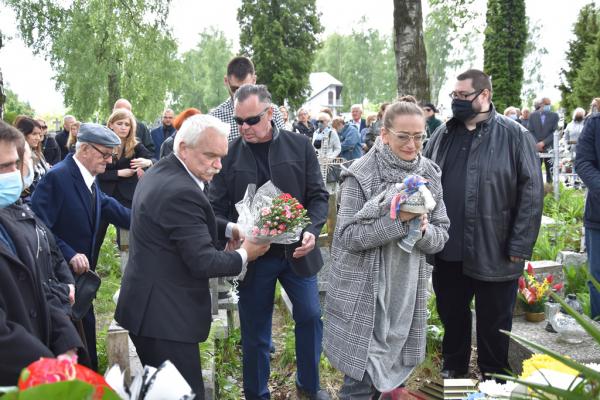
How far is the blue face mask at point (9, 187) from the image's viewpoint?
2178mm

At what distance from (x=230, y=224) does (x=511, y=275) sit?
1.86 metres

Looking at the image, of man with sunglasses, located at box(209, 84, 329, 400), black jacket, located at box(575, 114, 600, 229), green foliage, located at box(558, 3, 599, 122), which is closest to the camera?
man with sunglasses, located at box(209, 84, 329, 400)

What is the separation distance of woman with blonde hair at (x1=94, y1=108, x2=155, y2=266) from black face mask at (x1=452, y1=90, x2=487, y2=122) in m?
3.47

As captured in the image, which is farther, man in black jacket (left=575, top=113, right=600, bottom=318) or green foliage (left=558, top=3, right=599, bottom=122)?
green foliage (left=558, top=3, right=599, bottom=122)

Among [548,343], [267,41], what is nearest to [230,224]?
[548,343]

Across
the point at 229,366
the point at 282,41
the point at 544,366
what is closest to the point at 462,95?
the point at 544,366

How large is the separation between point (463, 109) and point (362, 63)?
71037 mm

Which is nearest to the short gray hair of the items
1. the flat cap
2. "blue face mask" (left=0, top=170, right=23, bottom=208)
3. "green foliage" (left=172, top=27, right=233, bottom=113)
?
the flat cap

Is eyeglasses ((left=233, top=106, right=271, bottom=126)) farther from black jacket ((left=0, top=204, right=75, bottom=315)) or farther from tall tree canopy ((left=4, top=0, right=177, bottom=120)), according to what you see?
tall tree canopy ((left=4, top=0, right=177, bottom=120))

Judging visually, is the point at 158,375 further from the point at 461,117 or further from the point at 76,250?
the point at 461,117

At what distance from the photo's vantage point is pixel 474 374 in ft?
14.8

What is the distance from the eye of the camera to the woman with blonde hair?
6.12 meters

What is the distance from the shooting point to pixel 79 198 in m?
3.84

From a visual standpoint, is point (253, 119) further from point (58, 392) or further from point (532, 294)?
point (532, 294)
